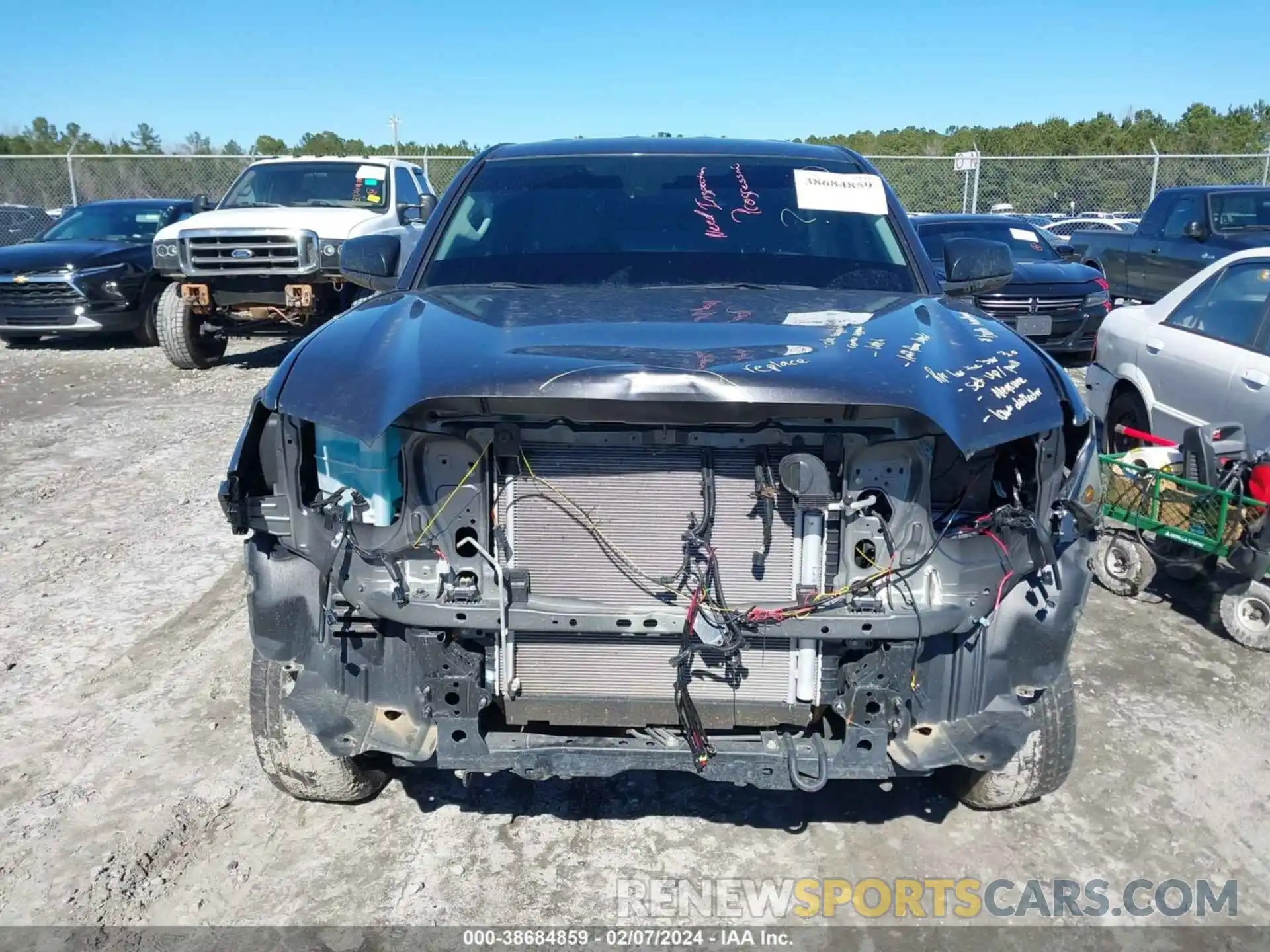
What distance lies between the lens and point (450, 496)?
2.60m

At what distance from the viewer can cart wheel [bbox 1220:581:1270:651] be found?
4438mm

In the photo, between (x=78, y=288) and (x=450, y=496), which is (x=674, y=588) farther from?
(x=78, y=288)

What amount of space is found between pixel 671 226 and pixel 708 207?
180 mm

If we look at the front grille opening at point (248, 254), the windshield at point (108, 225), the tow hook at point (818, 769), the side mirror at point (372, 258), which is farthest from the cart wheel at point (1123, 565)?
the windshield at point (108, 225)

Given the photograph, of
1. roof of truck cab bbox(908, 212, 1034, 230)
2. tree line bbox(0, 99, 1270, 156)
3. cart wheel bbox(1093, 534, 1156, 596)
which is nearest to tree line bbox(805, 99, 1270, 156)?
tree line bbox(0, 99, 1270, 156)

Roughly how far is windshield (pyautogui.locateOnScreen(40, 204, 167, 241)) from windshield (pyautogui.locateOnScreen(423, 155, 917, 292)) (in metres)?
10.1

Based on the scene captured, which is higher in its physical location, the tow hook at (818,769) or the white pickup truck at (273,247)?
the white pickup truck at (273,247)

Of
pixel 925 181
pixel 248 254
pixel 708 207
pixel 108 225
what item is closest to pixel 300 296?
pixel 248 254

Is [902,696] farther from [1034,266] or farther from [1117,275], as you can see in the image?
[1117,275]

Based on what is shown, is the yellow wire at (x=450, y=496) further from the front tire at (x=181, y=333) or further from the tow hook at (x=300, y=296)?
the front tire at (x=181, y=333)

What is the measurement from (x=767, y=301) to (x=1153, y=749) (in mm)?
2053

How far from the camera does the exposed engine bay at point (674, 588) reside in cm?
256

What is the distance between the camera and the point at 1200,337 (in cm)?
586

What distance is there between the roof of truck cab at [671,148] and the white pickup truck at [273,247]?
548 centimetres
